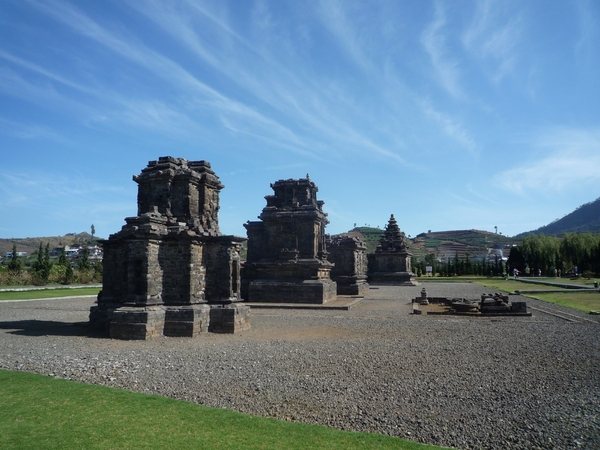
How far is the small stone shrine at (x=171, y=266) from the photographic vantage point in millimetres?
14297

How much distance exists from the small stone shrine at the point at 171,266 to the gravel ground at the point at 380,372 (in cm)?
79

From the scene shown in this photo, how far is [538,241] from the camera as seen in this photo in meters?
66.8

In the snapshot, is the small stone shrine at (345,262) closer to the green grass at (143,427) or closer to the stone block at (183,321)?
the stone block at (183,321)

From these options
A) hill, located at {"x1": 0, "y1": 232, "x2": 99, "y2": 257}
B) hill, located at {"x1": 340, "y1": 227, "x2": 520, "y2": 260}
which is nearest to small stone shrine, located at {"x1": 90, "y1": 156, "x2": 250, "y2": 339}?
hill, located at {"x1": 340, "y1": 227, "x2": 520, "y2": 260}

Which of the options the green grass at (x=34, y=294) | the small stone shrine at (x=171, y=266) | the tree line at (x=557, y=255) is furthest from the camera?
the tree line at (x=557, y=255)

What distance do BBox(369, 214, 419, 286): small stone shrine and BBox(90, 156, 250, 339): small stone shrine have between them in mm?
31093

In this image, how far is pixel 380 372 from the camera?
9383 millimetres

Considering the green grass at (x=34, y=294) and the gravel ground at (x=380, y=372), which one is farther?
the green grass at (x=34, y=294)

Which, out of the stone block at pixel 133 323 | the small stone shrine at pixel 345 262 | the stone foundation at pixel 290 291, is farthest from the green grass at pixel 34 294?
the stone block at pixel 133 323

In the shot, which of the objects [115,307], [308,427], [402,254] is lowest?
[308,427]

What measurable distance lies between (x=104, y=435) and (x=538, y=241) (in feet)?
233

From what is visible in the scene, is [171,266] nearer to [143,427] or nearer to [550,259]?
[143,427]

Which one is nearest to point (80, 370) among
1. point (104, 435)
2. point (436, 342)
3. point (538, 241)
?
point (104, 435)

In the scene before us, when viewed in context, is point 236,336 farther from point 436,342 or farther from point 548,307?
point 548,307
